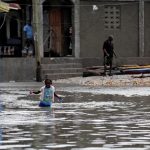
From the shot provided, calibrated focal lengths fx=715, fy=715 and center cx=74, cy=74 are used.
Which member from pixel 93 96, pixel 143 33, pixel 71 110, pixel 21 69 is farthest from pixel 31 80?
pixel 71 110

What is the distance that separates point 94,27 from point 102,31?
534mm

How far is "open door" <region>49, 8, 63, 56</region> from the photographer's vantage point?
3869cm

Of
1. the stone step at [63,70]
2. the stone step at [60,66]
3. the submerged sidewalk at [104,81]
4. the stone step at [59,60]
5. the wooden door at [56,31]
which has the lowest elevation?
the submerged sidewalk at [104,81]

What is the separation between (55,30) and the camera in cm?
3878

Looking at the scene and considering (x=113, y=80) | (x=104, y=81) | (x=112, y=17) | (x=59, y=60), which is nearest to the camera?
(x=104, y=81)

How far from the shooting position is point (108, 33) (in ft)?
129

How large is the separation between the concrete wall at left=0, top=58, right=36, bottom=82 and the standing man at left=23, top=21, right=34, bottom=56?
126 cm

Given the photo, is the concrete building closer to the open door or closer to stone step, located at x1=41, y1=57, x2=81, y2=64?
the open door

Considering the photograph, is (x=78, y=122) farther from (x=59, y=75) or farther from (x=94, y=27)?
(x=94, y=27)

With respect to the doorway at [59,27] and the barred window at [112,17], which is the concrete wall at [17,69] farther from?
the barred window at [112,17]

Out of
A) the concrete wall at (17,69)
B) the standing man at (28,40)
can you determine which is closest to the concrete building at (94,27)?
the standing man at (28,40)

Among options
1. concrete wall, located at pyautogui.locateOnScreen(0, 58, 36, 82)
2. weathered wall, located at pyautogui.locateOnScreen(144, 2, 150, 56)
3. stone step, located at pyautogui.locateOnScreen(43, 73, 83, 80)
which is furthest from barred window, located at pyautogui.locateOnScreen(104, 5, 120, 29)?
concrete wall, located at pyautogui.locateOnScreen(0, 58, 36, 82)

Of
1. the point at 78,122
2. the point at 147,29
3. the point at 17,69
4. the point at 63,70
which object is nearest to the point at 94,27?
the point at 147,29

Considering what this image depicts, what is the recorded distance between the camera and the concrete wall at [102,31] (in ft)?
126
